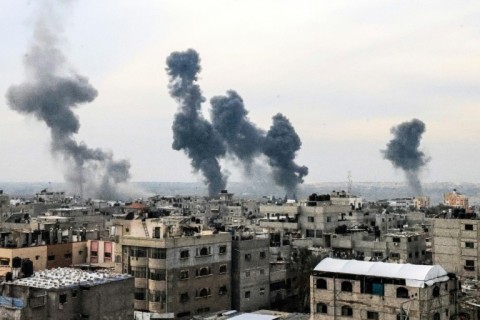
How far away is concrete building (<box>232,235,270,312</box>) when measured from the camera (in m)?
53.9

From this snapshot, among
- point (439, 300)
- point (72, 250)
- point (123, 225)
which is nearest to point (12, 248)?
point (72, 250)

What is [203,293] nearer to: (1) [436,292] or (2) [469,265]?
(1) [436,292]

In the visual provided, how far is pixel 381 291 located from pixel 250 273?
17577mm

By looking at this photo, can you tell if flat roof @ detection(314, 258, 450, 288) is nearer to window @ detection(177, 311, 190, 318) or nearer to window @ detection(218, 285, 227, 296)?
window @ detection(177, 311, 190, 318)

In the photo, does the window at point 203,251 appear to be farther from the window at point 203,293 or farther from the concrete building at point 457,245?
the concrete building at point 457,245

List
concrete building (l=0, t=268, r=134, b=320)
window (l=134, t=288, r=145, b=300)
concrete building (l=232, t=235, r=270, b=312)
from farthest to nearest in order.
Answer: concrete building (l=232, t=235, r=270, b=312) < window (l=134, t=288, r=145, b=300) < concrete building (l=0, t=268, r=134, b=320)

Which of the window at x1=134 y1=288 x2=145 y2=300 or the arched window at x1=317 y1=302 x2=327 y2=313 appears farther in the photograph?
the window at x1=134 y1=288 x2=145 y2=300

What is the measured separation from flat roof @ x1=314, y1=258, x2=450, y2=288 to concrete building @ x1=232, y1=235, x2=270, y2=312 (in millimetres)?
13498

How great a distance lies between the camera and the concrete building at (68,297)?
37125 mm

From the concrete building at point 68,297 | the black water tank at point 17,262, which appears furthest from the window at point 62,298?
the black water tank at point 17,262

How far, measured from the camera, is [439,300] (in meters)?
38.5

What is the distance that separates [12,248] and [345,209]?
43698mm

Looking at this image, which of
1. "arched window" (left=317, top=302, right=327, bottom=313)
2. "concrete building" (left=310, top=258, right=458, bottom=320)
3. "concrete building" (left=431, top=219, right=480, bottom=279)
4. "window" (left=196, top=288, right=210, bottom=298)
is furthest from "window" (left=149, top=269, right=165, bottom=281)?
"concrete building" (left=431, top=219, right=480, bottom=279)

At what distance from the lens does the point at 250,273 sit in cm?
5469
